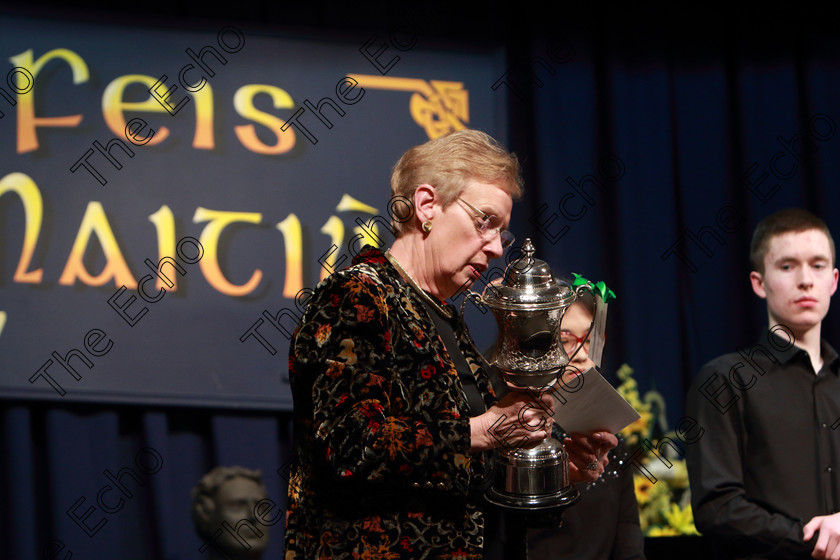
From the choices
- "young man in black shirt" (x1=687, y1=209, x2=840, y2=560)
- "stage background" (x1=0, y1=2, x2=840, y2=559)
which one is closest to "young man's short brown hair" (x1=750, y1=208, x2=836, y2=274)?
"young man in black shirt" (x1=687, y1=209, x2=840, y2=560)

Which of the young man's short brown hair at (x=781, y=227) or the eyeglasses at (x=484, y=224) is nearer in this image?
the eyeglasses at (x=484, y=224)

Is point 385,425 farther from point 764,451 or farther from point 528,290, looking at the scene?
point 764,451

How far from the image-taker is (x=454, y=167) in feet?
5.01

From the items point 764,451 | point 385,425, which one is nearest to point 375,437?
point 385,425

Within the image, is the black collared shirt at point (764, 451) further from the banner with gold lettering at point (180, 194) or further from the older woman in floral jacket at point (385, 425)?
the banner with gold lettering at point (180, 194)

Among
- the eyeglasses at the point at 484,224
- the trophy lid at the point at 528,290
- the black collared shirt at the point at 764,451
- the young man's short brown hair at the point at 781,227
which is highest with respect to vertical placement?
the young man's short brown hair at the point at 781,227

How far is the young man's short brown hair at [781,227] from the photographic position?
7.63 ft

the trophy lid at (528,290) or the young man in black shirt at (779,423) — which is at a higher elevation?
the trophy lid at (528,290)

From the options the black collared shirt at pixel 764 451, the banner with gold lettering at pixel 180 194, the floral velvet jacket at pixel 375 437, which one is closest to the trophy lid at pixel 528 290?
the floral velvet jacket at pixel 375 437

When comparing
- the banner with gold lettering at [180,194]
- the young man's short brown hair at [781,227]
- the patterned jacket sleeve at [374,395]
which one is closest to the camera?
the patterned jacket sleeve at [374,395]

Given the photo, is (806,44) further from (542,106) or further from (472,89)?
(472,89)

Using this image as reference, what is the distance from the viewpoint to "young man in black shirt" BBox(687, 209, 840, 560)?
6.61 feet

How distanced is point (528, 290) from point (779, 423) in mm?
1031

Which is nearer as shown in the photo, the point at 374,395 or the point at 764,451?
the point at 374,395
